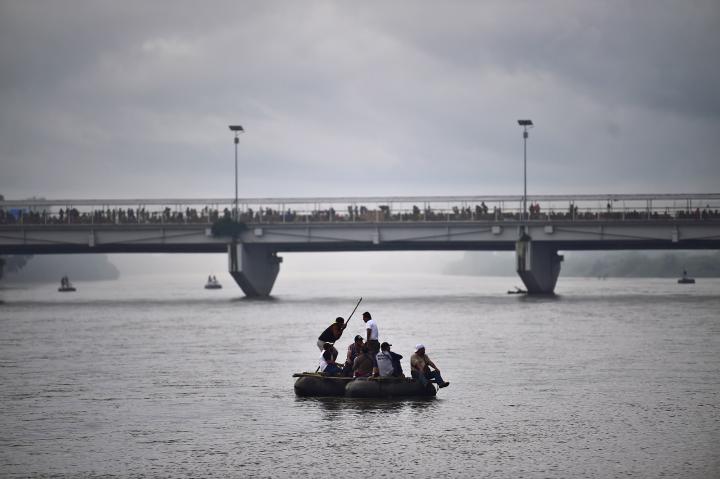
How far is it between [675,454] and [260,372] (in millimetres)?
20733

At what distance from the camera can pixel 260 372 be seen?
134ft

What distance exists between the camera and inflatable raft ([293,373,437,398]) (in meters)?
31.2

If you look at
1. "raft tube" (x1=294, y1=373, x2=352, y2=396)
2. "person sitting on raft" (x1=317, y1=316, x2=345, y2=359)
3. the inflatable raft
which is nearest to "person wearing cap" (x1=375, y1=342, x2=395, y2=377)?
the inflatable raft

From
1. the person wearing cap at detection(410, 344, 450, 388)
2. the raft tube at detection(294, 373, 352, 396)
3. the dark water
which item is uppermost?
the person wearing cap at detection(410, 344, 450, 388)

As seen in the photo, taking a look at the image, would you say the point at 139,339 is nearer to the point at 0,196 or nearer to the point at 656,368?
the point at 656,368

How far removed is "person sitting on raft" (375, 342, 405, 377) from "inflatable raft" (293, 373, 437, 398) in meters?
0.29

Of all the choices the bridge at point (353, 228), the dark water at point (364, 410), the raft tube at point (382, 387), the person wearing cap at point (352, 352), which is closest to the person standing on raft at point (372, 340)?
the person wearing cap at point (352, 352)

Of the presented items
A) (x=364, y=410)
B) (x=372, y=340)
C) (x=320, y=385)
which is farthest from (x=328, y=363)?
(x=364, y=410)

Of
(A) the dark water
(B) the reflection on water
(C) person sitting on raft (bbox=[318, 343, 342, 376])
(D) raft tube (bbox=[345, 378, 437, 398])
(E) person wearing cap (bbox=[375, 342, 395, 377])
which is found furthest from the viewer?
(C) person sitting on raft (bbox=[318, 343, 342, 376])

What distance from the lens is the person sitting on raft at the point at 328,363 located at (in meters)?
32.0

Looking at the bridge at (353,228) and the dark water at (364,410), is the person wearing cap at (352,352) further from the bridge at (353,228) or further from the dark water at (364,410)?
the bridge at (353,228)

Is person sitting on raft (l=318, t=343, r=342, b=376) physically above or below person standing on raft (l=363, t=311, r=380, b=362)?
below

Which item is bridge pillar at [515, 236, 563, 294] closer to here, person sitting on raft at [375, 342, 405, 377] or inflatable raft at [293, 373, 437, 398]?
inflatable raft at [293, 373, 437, 398]

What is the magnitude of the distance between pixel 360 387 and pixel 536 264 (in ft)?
250
